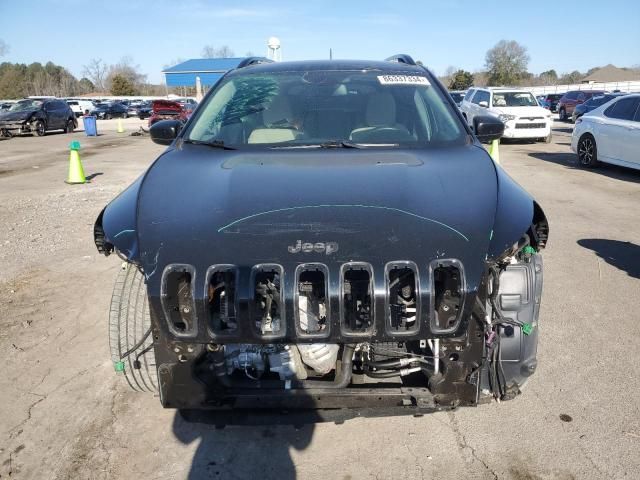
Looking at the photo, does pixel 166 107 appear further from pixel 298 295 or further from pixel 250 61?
pixel 298 295

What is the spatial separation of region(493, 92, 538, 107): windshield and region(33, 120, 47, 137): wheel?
19.7m

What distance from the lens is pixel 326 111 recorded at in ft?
11.9

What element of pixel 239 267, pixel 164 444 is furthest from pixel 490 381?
pixel 164 444

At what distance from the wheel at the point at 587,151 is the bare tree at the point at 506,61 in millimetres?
67846

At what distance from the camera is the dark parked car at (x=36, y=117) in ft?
78.3

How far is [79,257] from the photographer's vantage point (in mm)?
6047

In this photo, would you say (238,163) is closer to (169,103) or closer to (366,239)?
(366,239)

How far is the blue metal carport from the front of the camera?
2125 inches

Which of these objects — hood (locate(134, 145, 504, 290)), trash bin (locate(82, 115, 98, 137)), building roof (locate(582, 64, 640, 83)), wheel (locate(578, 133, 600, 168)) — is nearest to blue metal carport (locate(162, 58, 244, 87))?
trash bin (locate(82, 115, 98, 137))

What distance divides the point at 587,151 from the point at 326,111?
1070cm

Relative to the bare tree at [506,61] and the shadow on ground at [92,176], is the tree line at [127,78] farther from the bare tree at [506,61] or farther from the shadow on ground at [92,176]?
the shadow on ground at [92,176]

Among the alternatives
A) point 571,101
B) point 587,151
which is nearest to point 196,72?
point 571,101

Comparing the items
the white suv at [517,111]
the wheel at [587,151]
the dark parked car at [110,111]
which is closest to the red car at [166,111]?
the white suv at [517,111]

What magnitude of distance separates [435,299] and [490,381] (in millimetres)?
665
